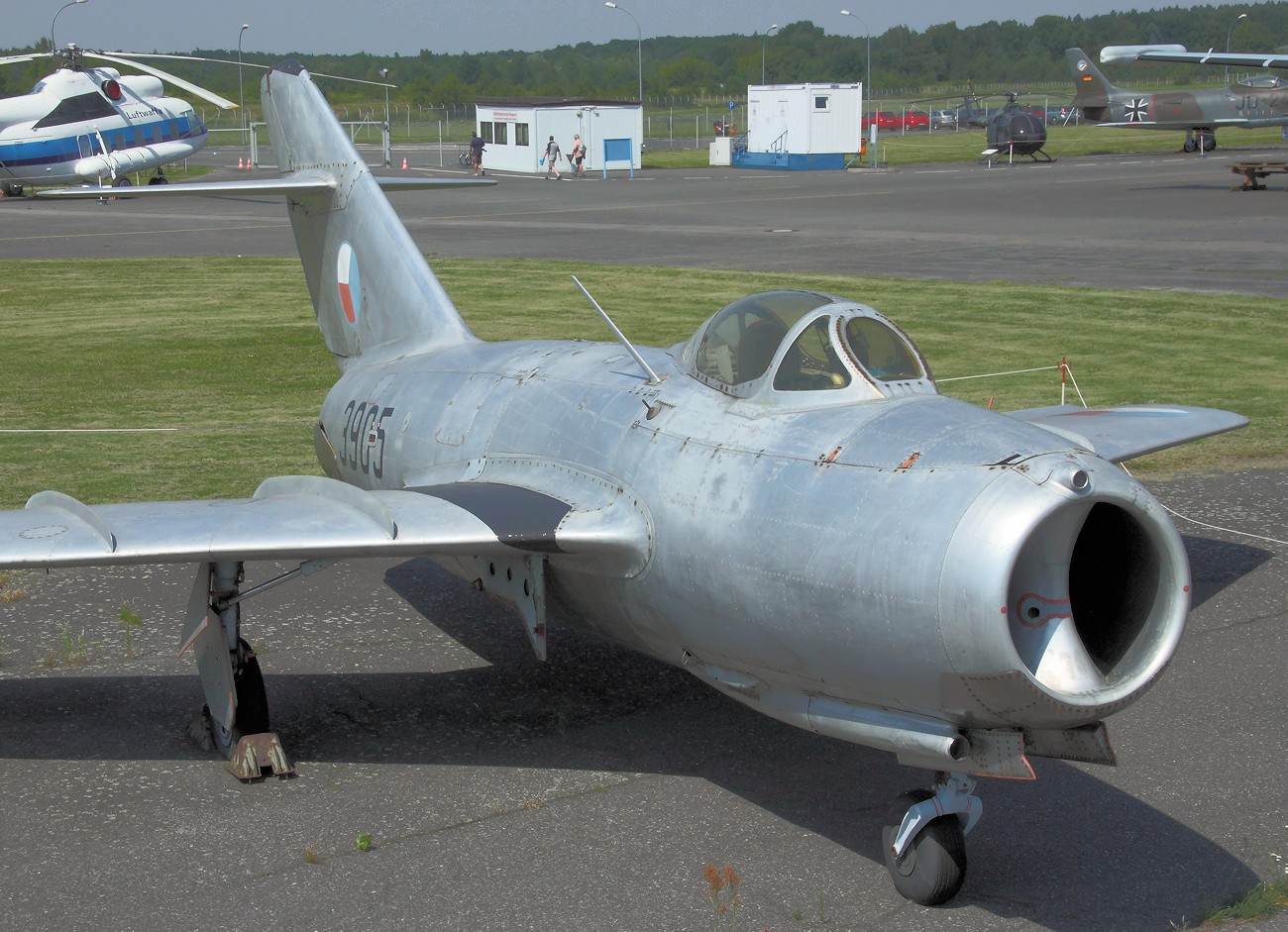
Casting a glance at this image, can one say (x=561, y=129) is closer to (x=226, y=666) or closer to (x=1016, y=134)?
(x=1016, y=134)

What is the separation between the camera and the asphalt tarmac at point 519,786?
6145 millimetres

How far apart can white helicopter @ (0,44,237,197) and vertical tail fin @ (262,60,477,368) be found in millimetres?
40057

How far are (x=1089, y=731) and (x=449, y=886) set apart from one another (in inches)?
115

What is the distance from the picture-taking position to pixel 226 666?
24.9 ft

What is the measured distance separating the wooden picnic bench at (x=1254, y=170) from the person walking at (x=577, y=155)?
25742mm

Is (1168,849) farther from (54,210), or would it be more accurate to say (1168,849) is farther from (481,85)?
(481,85)

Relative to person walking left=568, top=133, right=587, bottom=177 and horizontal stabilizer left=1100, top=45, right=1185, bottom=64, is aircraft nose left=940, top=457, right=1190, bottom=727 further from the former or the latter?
person walking left=568, top=133, right=587, bottom=177

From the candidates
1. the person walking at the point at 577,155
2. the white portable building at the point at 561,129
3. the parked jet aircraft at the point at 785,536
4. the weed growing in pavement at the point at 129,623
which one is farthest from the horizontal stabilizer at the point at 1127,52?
the weed growing in pavement at the point at 129,623

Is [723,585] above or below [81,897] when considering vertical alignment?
above

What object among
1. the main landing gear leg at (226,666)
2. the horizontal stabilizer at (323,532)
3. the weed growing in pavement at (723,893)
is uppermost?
the horizontal stabilizer at (323,532)

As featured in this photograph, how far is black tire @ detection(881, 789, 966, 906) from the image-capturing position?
5.98m

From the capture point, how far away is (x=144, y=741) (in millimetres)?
7910

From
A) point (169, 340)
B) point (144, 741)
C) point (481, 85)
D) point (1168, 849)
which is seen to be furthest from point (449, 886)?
point (481, 85)

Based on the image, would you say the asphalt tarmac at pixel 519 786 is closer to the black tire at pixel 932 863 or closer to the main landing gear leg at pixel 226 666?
the black tire at pixel 932 863
